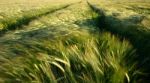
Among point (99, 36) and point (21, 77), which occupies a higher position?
point (21, 77)

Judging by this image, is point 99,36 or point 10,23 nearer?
point 99,36

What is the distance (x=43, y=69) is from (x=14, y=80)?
25 centimetres

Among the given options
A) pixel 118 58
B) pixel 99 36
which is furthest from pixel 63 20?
pixel 118 58

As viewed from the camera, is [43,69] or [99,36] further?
[99,36]

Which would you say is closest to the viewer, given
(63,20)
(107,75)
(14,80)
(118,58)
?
(14,80)

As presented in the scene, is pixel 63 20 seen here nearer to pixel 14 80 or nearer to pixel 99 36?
pixel 99 36

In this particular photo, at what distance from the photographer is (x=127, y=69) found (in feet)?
10.2

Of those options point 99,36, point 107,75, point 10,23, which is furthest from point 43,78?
point 10,23

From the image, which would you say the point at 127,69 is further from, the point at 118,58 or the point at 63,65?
the point at 63,65

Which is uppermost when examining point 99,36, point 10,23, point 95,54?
point 95,54

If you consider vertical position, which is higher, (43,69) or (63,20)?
(43,69)

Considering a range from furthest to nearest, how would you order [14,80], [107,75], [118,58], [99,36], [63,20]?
[63,20]
[99,36]
[118,58]
[107,75]
[14,80]

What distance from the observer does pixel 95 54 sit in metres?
3.10

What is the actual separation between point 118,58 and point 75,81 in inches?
22.5
